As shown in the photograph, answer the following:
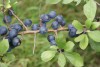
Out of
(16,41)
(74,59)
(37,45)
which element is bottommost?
(37,45)

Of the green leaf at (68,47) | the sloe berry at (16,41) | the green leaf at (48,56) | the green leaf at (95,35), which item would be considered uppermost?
the sloe berry at (16,41)

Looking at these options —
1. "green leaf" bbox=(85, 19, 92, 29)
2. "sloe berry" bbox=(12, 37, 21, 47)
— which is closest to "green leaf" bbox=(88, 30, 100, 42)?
"green leaf" bbox=(85, 19, 92, 29)

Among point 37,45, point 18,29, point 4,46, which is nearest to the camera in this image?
point 4,46

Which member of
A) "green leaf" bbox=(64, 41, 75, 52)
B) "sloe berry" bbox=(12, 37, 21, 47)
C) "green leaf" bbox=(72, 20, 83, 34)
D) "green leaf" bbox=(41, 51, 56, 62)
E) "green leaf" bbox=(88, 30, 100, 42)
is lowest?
"green leaf" bbox=(41, 51, 56, 62)

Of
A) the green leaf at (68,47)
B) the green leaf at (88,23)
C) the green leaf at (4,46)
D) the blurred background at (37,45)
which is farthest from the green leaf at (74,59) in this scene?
the blurred background at (37,45)

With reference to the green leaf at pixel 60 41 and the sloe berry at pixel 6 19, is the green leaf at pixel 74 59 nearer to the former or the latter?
the green leaf at pixel 60 41

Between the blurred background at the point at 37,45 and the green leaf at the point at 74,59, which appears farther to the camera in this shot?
the blurred background at the point at 37,45

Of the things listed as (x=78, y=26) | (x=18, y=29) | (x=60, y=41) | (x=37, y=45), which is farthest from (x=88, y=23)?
(x=37, y=45)

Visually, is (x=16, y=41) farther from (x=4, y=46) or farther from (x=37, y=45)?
(x=37, y=45)

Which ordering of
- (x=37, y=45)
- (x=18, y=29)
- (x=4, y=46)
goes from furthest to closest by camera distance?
(x=37, y=45) < (x=18, y=29) < (x=4, y=46)

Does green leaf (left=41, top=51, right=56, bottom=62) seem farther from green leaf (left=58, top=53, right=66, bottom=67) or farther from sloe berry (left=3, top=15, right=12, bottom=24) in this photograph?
sloe berry (left=3, top=15, right=12, bottom=24)

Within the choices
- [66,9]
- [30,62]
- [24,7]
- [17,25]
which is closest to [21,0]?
[24,7]

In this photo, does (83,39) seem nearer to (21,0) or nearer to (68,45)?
(68,45)
